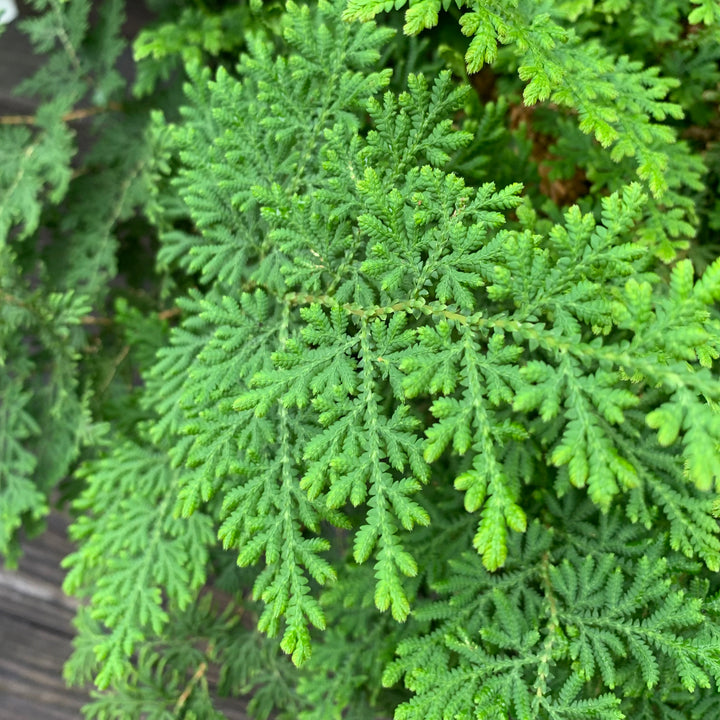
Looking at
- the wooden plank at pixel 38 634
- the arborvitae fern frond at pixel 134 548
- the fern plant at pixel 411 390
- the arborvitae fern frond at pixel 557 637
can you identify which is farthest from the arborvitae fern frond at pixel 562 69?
the wooden plank at pixel 38 634

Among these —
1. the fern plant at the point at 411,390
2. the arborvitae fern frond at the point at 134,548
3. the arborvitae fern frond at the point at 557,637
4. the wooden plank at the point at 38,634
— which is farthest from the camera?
the wooden plank at the point at 38,634

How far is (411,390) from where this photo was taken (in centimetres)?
77

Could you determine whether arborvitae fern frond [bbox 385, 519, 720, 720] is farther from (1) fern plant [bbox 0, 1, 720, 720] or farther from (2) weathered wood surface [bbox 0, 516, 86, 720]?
(2) weathered wood surface [bbox 0, 516, 86, 720]

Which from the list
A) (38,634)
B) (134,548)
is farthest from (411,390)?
(38,634)

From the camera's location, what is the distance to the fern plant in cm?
79

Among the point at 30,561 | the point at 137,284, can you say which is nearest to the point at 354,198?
the point at 137,284

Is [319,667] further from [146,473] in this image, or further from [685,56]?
[685,56]

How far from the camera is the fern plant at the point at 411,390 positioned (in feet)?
2.58

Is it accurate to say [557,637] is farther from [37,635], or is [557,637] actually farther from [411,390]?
[37,635]

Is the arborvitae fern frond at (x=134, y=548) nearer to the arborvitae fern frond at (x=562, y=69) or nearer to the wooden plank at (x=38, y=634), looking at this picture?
the wooden plank at (x=38, y=634)

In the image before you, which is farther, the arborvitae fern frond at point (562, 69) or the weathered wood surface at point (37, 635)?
the weathered wood surface at point (37, 635)

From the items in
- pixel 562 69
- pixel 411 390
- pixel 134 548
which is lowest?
pixel 134 548

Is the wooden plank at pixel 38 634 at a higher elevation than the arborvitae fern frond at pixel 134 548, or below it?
below

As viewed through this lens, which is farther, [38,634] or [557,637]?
[38,634]
